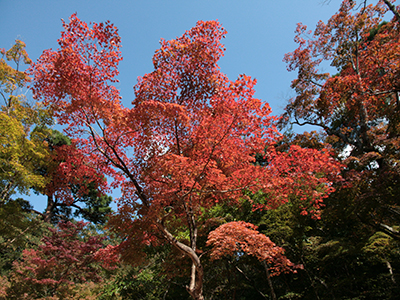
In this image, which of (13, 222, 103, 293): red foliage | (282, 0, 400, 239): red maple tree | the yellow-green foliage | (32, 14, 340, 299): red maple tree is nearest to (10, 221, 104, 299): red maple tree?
(13, 222, 103, 293): red foliage

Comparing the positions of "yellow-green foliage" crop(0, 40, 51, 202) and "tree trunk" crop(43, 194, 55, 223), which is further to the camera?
"tree trunk" crop(43, 194, 55, 223)

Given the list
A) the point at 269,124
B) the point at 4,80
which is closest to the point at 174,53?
the point at 269,124

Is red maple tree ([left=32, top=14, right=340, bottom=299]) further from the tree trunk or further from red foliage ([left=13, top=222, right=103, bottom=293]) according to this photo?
the tree trunk

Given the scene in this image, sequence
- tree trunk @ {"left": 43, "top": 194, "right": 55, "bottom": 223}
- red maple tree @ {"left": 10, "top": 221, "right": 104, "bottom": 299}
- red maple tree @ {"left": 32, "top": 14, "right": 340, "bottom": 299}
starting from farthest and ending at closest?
tree trunk @ {"left": 43, "top": 194, "right": 55, "bottom": 223}, red maple tree @ {"left": 10, "top": 221, "right": 104, "bottom": 299}, red maple tree @ {"left": 32, "top": 14, "right": 340, "bottom": 299}

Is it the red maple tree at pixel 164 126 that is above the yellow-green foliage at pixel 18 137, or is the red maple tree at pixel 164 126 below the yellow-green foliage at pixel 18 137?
below

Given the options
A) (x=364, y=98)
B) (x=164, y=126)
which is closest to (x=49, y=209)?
(x=164, y=126)

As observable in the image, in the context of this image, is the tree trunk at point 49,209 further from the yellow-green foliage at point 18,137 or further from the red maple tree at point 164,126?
the red maple tree at point 164,126

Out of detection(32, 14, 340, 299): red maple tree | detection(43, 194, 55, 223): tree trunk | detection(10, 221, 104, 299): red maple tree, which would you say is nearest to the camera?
detection(32, 14, 340, 299): red maple tree

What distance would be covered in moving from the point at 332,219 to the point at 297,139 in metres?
4.13

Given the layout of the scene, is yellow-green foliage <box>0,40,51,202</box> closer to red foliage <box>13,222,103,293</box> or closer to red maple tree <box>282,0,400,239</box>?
red foliage <box>13,222,103,293</box>

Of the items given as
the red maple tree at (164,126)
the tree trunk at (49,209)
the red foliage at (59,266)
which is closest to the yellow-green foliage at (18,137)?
the red foliage at (59,266)

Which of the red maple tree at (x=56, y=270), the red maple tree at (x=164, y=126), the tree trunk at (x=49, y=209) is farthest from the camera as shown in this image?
the tree trunk at (x=49, y=209)

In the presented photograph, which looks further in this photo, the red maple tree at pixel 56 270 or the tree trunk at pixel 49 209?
the tree trunk at pixel 49 209

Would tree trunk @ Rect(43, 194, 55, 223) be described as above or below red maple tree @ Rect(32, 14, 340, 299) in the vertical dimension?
above
